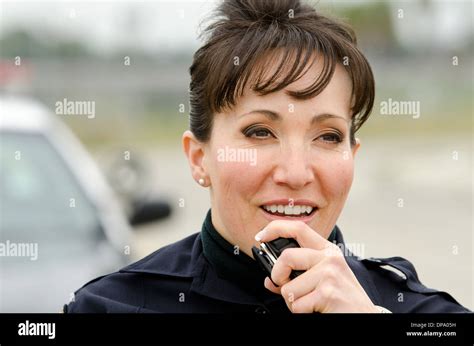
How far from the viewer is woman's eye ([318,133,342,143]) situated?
7.54 feet

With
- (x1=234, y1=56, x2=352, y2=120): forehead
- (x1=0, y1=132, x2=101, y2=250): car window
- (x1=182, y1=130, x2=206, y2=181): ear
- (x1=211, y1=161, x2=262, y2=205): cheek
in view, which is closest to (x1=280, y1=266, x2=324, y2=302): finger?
(x1=211, y1=161, x2=262, y2=205): cheek

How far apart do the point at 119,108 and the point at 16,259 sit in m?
22.7

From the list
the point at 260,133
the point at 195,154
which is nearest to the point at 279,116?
the point at 260,133

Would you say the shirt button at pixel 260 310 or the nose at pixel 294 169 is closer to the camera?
the nose at pixel 294 169

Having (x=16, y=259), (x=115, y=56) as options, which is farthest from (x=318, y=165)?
(x=115, y=56)

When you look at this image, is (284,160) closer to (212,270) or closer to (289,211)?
(289,211)

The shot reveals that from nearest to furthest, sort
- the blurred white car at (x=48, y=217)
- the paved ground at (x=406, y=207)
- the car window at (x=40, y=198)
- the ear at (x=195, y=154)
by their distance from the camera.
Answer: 1. the ear at (x=195, y=154)
2. the blurred white car at (x=48, y=217)
3. the car window at (x=40, y=198)
4. the paved ground at (x=406, y=207)

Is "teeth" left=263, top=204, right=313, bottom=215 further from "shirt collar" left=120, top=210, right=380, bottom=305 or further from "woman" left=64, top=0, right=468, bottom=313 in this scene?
"shirt collar" left=120, top=210, right=380, bottom=305

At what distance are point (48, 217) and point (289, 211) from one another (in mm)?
3091

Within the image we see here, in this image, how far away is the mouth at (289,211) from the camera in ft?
7.39

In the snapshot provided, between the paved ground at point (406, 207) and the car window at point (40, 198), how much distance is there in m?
0.68

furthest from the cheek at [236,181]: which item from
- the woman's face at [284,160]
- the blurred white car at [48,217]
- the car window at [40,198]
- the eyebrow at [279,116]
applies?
the car window at [40,198]

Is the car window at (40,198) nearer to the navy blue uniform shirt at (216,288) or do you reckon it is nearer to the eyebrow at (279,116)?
the navy blue uniform shirt at (216,288)

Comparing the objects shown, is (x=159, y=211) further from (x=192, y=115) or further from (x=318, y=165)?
(x=318, y=165)
